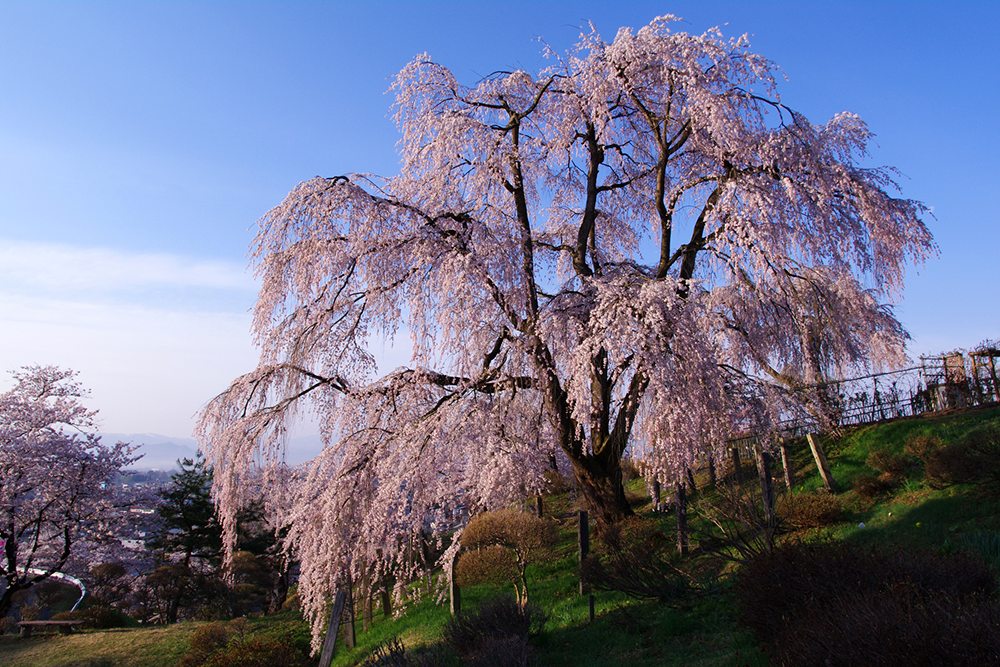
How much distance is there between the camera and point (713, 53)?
10281 mm

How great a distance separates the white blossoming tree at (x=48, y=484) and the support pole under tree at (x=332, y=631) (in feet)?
37.9

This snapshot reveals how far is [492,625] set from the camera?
7910mm

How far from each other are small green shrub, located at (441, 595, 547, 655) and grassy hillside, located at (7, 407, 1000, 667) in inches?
12.4

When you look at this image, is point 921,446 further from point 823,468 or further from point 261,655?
point 261,655

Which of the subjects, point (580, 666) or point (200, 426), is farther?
point (200, 426)

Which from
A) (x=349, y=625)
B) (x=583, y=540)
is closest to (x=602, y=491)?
(x=583, y=540)

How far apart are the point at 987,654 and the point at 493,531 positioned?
775 centimetres

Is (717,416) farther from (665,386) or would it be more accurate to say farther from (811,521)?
(811,521)

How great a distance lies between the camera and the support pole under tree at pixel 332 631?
432 inches

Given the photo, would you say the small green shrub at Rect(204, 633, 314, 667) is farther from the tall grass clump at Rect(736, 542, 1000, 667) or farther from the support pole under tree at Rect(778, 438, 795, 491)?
the support pole under tree at Rect(778, 438, 795, 491)

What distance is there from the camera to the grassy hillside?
7004 millimetres

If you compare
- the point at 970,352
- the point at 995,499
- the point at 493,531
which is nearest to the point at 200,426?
the point at 493,531

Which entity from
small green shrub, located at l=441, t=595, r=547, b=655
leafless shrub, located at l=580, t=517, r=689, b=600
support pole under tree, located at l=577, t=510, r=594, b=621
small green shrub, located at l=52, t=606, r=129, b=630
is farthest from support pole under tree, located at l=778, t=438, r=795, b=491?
small green shrub, located at l=52, t=606, r=129, b=630

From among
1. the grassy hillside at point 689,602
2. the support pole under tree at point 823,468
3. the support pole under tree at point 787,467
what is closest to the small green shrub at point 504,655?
the grassy hillside at point 689,602
